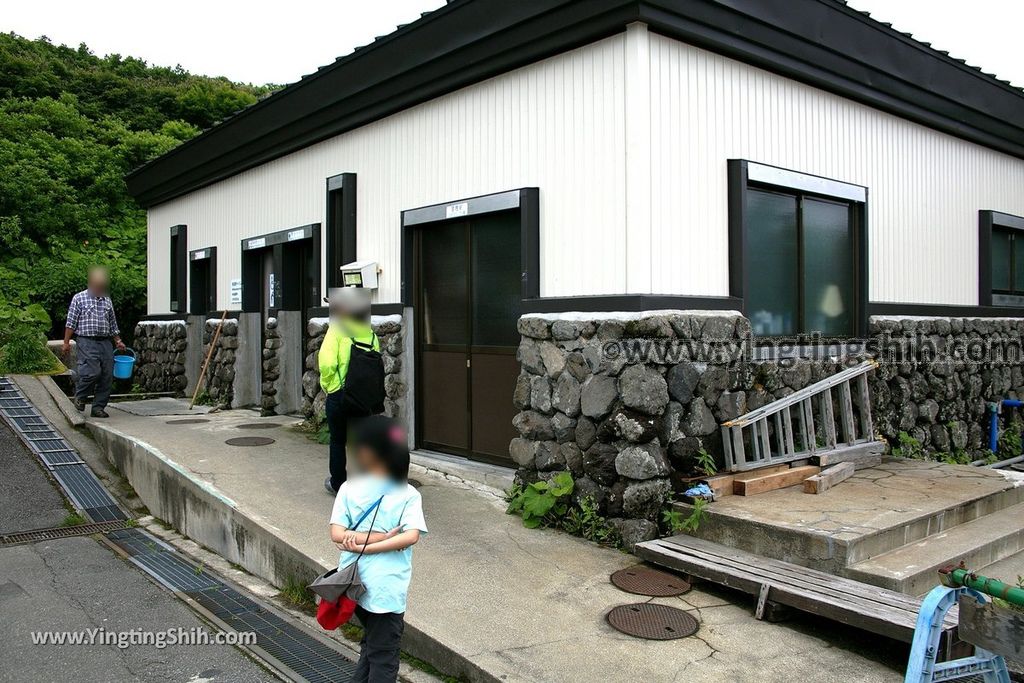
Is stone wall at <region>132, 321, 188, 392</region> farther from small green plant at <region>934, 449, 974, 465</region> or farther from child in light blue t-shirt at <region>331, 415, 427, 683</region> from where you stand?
small green plant at <region>934, 449, 974, 465</region>

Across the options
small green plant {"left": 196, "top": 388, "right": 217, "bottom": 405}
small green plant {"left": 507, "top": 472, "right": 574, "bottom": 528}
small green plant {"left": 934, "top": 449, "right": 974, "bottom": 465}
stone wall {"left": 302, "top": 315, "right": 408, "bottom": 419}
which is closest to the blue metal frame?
small green plant {"left": 507, "top": 472, "right": 574, "bottom": 528}

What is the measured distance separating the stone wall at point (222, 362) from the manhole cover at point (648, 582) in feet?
26.6

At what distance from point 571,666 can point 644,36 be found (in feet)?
14.7

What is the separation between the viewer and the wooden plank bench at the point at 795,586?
160 inches

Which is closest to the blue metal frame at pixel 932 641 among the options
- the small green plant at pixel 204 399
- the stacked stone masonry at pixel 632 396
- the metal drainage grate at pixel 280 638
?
the stacked stone masonry at pixel 632 396

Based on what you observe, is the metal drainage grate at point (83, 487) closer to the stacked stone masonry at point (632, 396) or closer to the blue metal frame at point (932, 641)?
the stacked stone masonry at point (632, 396)

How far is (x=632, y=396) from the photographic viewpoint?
572cm

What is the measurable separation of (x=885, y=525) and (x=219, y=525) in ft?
16.8

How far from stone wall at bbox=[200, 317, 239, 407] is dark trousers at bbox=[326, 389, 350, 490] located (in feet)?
19.3

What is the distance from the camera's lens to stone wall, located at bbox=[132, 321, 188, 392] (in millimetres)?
13141

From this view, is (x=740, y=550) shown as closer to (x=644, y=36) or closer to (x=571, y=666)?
(x=571, y=666)

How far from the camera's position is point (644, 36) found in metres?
5.85

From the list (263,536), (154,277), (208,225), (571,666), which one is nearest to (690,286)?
(571,666)

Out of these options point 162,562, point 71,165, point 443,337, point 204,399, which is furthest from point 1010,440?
point 71,165
